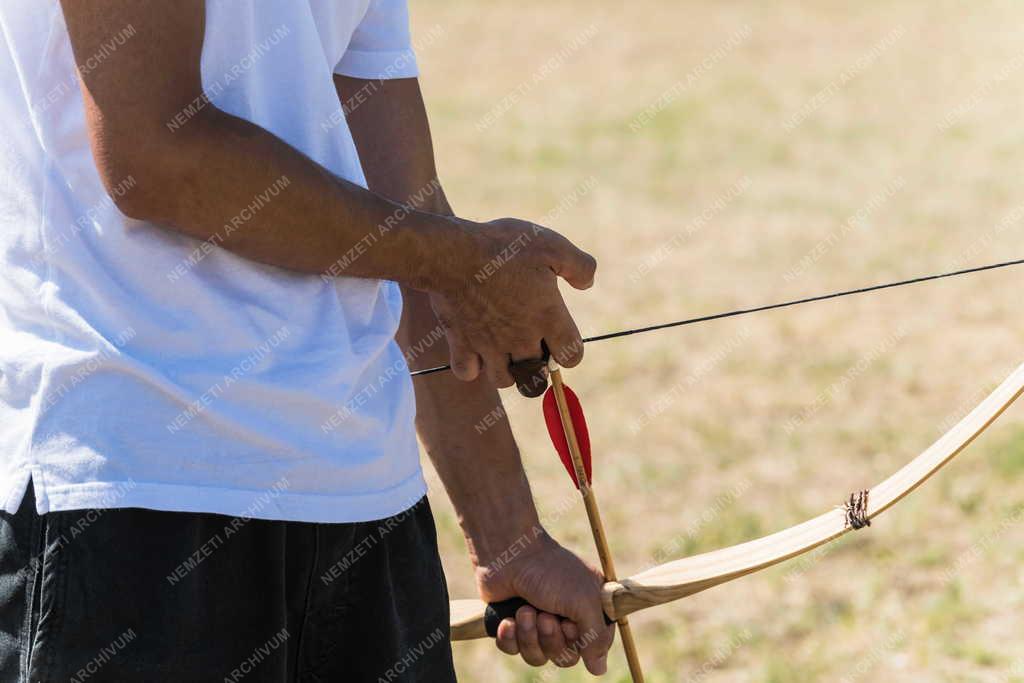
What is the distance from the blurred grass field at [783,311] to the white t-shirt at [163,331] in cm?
195

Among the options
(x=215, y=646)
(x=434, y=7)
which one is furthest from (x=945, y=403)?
(x=434, y=7)

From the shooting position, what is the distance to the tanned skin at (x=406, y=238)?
3.86 ft

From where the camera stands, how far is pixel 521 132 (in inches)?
371

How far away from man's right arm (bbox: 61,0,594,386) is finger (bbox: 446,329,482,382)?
0.07 meters

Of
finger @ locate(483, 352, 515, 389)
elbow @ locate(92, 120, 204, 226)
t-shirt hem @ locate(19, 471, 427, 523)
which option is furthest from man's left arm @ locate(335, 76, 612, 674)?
elbow @ locate(92, 120, 204, 226)

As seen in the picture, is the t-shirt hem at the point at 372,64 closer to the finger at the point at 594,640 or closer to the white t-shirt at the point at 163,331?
the white t-shirt at the point at 163,331

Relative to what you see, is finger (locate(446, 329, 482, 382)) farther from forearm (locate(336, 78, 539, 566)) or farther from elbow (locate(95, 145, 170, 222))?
elbow (locate(95, 145, 170, 222))

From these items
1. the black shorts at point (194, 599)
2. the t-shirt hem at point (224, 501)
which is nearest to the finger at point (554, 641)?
the black shorts at point (194, 599)

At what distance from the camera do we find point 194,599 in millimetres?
1314

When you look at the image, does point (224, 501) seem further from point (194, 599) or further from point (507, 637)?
point (507, 637)

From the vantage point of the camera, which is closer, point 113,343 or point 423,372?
point 113,343

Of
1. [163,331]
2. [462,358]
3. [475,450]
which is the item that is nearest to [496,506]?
[475,450]

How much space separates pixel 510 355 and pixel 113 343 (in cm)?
51

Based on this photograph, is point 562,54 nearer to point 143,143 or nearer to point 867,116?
point 867,116
